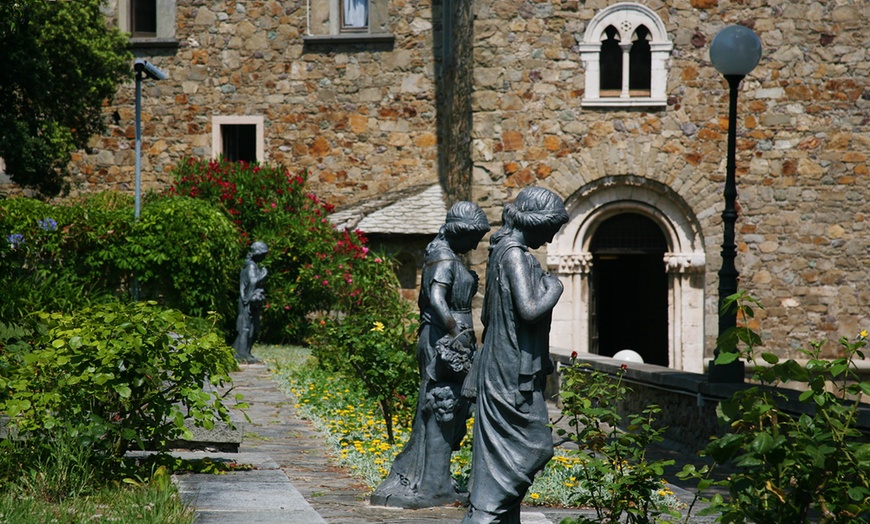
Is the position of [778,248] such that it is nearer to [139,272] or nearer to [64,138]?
[139,272]

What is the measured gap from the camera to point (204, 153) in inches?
827

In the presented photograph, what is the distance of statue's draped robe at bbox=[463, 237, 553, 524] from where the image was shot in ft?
16.4

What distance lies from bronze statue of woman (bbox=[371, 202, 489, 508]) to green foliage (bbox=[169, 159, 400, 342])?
10804 mm

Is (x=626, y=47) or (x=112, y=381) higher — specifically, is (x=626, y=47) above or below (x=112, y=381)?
above

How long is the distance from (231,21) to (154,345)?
51.1ft

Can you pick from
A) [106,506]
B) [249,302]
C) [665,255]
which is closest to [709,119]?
[665,255]

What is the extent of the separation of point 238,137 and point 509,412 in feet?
55.5

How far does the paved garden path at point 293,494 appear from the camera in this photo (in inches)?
223

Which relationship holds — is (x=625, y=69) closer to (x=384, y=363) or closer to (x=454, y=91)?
(x=454, y=91)

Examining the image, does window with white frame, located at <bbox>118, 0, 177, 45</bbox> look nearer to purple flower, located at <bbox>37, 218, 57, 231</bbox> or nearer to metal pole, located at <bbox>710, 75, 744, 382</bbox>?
purple flower, located at <bbox>37, 218, 57, 231</bbox>

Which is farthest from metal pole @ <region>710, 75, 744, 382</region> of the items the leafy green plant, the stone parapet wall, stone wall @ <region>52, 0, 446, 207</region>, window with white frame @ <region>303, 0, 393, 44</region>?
window with white frame @ <region>303, 0, 393, 44</region>

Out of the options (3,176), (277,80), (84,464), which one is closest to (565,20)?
(277,80)

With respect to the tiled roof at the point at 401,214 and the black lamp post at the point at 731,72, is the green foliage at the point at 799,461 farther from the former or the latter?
the tiled roof at the point at 401,214

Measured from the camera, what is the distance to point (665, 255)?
56.1 feet
